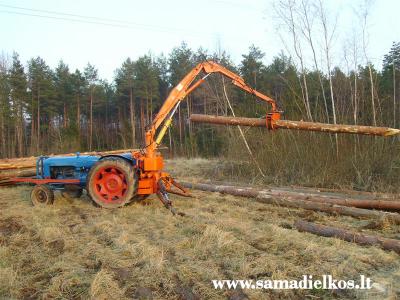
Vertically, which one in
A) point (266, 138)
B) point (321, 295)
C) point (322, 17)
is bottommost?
point (321, 295)

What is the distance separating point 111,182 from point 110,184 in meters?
0.05

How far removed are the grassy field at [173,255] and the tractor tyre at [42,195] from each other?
4.30 feet

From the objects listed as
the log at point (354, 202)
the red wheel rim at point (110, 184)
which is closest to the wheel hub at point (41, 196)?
the red wheel rim at point (110, 184)

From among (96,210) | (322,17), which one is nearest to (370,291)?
(96,210)

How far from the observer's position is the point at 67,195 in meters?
10.7

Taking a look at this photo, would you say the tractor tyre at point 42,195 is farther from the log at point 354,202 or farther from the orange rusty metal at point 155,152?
the log at point 354,202

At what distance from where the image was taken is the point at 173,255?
5352 mm

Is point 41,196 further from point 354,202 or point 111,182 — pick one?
point 354,202

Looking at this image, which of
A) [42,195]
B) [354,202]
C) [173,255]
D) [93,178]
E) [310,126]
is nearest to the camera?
[173,255]

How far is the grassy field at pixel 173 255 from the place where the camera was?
4258 millimetres

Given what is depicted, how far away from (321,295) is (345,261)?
0.95 metres

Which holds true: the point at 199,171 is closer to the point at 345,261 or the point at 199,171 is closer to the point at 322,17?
the point at 322,17

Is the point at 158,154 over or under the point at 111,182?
over

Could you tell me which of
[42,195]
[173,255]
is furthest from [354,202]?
[42,195]
